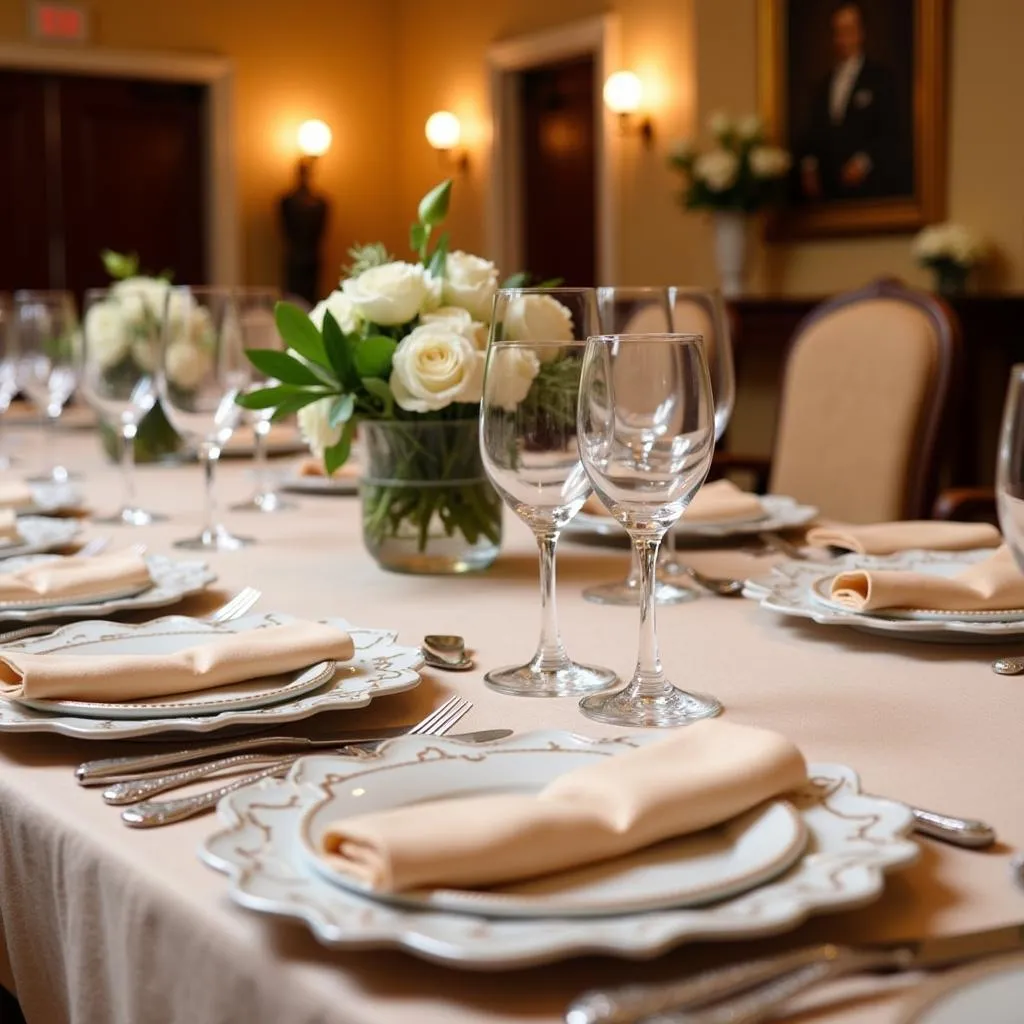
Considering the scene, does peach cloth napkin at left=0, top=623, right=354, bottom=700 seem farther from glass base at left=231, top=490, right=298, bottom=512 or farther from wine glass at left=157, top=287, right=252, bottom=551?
glass base at left=231, top=490, right=298, bottom=512

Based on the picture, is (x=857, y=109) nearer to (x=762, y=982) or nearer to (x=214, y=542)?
(x=214, y=542)

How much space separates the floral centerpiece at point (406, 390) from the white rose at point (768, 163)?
440 centimetres

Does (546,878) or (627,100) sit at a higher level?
(627,100)

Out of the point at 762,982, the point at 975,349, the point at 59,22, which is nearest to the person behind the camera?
the point at 762,982

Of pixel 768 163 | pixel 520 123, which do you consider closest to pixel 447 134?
pixel 520 123

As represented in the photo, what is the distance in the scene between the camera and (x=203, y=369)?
1577mm

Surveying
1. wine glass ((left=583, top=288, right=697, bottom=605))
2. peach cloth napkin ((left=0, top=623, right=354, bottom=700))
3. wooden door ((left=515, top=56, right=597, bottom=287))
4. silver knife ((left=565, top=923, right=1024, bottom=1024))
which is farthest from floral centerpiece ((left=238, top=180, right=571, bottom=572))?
wooden door ((left=515, top=56, right=597, bottom=287))

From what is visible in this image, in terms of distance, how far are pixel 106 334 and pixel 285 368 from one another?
2.11ft

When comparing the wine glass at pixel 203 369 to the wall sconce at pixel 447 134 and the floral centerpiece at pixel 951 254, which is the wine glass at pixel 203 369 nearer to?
the floral centerpiece at pixel 951 254

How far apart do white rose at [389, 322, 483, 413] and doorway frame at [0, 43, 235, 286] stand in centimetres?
675

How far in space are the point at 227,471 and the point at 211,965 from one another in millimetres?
1801

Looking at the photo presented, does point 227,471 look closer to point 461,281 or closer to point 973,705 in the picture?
point 461,281

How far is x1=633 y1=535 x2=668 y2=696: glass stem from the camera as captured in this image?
0.91 meters

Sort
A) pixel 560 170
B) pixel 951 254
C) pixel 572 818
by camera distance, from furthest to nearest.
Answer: pixel 560 170
pixel 951 254
pixel 572 818
